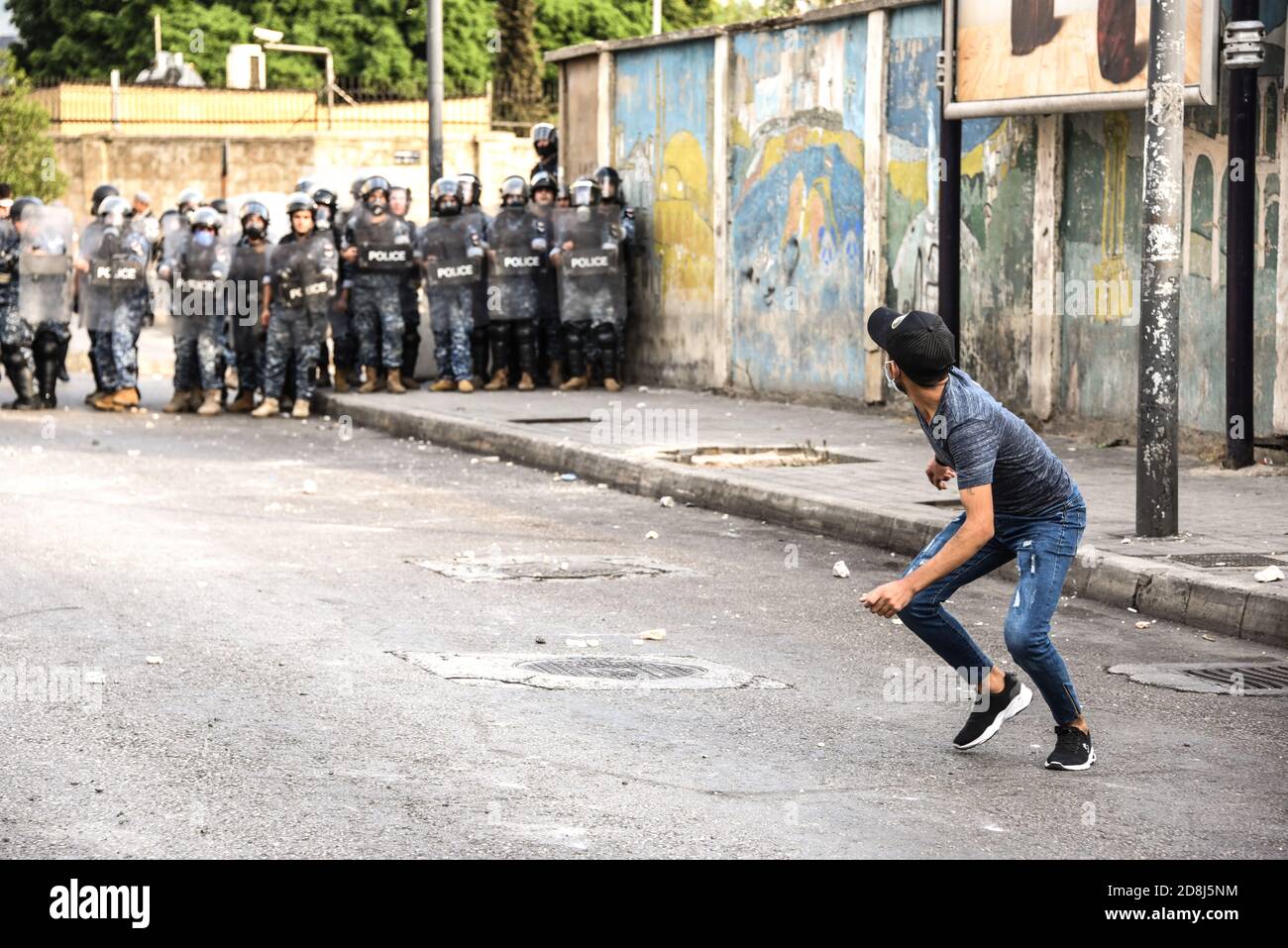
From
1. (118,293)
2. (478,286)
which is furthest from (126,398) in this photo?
(478,286)

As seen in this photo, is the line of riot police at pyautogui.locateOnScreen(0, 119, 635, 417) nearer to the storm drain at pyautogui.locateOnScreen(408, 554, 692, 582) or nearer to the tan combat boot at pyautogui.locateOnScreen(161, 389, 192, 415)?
the tan combat boot at pyautogui.locateOnScreen(161, 389, 192, 415)

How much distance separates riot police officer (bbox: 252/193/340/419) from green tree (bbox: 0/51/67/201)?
82.8ft

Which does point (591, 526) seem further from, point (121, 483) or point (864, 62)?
point (864, 62)

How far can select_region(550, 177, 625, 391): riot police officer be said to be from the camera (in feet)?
68.0

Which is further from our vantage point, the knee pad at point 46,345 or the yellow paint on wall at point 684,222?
the yellow paint on wall at point 684,222

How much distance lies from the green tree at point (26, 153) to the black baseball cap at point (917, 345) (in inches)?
1563

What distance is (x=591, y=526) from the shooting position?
12508mm

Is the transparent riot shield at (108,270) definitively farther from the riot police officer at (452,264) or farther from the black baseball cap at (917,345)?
the black baseball cap at (917,345)

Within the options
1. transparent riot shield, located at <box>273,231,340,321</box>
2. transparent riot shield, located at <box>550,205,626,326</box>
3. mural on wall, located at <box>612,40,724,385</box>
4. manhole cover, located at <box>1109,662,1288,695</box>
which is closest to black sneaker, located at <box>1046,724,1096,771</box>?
manhole cover, located at <box>1109,662,1288,695</box>

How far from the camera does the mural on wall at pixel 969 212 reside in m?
16.0

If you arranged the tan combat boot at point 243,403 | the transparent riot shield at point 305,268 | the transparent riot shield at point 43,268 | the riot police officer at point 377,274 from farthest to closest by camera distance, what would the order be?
the tan combat boot at point 243,403, the riot police officer at point 377,274, the transparent riot shield at point 43,268, the transparent riot shield at point 305,268

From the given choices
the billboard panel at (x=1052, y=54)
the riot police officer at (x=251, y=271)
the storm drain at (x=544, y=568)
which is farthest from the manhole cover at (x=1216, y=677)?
the riot police officer at (x=251, y=271)
